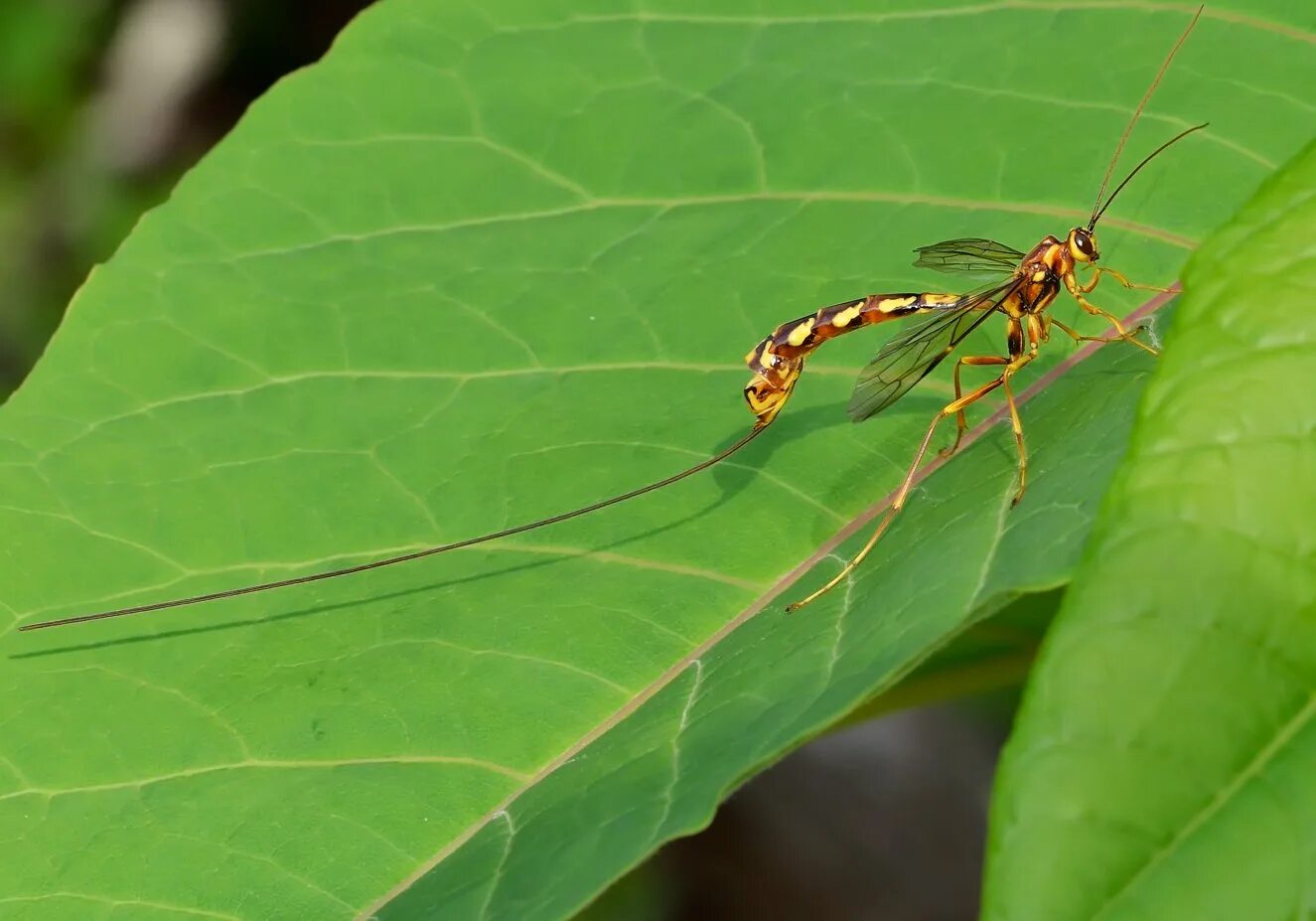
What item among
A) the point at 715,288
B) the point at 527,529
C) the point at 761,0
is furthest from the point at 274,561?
the point at 761,0

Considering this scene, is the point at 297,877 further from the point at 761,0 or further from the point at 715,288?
the point at 761,0

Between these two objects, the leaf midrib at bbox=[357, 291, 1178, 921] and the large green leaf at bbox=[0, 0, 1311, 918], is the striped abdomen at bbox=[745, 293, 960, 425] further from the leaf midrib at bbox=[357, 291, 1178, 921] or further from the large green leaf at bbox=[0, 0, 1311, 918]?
the leaf midrib at bbox=[357, 291, 1178, 921]

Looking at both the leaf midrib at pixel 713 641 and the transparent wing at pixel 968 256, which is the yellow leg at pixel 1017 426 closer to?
the leaf midrib at pixel 713 641

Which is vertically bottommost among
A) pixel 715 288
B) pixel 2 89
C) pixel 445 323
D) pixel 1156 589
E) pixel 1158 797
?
pixel 1158 797

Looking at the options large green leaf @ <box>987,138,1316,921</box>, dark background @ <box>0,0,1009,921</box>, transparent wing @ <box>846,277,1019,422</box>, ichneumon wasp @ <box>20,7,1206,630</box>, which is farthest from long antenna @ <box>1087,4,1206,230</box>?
dark background @ <box>0,0,1009,921</box>

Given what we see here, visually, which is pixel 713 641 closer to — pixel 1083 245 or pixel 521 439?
pixel 521 439

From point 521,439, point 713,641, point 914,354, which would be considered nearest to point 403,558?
point 521,439

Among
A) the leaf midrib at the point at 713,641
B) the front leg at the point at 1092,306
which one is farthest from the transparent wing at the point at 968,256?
the leaf midrib at the point at 713,641
